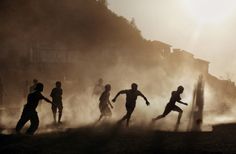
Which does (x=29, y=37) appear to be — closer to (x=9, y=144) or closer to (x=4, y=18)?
(x=4, y=18)

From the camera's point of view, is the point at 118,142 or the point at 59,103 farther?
the point at 59,103

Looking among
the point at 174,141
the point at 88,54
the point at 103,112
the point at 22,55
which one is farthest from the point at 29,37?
the point at 174,141

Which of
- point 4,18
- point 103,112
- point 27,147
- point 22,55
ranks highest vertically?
point 4,18

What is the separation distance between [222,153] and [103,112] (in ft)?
25.8

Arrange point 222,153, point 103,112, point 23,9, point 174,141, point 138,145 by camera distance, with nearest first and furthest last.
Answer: point 222,153, point 138,145, point 174,141, point 103,112, point 23,9

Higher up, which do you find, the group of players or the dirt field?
the group of players

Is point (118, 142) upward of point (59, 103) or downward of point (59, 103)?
downward

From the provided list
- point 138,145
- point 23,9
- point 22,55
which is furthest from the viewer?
point 23,9

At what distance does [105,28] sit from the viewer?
4881 cm

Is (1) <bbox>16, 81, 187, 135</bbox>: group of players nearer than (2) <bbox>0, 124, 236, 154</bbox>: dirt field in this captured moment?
No

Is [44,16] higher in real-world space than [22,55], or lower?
higher

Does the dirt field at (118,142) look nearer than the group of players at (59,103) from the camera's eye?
Yes

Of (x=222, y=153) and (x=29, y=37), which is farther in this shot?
(x=29, y=37)

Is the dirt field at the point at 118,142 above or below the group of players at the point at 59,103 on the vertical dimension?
below
